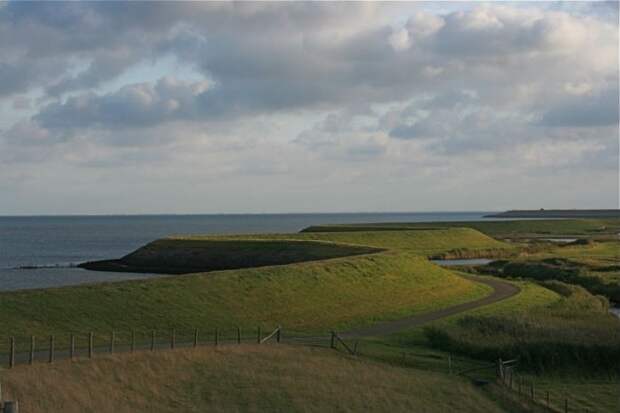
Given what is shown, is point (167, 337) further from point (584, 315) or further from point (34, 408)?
point (584, 315)

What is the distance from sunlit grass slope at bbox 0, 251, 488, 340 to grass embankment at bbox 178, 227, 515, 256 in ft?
188

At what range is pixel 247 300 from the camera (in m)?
58.8

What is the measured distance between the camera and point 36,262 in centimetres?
14738

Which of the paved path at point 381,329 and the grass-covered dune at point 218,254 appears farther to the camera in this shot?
the grass-covered dune at point 218,254

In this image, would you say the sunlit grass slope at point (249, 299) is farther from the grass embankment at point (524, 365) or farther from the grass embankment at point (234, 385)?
the grass embankment at point (234, 385)

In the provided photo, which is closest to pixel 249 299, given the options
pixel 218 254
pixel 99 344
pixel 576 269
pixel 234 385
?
pixel 99 344

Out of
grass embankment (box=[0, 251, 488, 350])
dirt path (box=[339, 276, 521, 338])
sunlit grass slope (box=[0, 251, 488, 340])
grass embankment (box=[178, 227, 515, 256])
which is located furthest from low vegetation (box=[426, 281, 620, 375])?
grass embankment (box=[178, 227, 515, 256])

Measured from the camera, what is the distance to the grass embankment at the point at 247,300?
48312 millimetres

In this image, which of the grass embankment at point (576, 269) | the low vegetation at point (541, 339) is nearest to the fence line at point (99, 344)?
the low vegetation at point (541, 339)

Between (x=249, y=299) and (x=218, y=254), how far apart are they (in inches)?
2346

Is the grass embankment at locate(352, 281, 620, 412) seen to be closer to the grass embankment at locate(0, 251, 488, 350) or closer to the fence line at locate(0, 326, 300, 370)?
the fence line at locate(0, 326, 300, 370)

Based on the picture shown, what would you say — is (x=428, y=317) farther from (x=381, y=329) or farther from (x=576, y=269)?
(x=576, y=269)

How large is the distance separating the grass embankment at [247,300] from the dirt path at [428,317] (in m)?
1.33

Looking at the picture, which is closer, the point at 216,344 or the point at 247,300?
the point at 216,344
